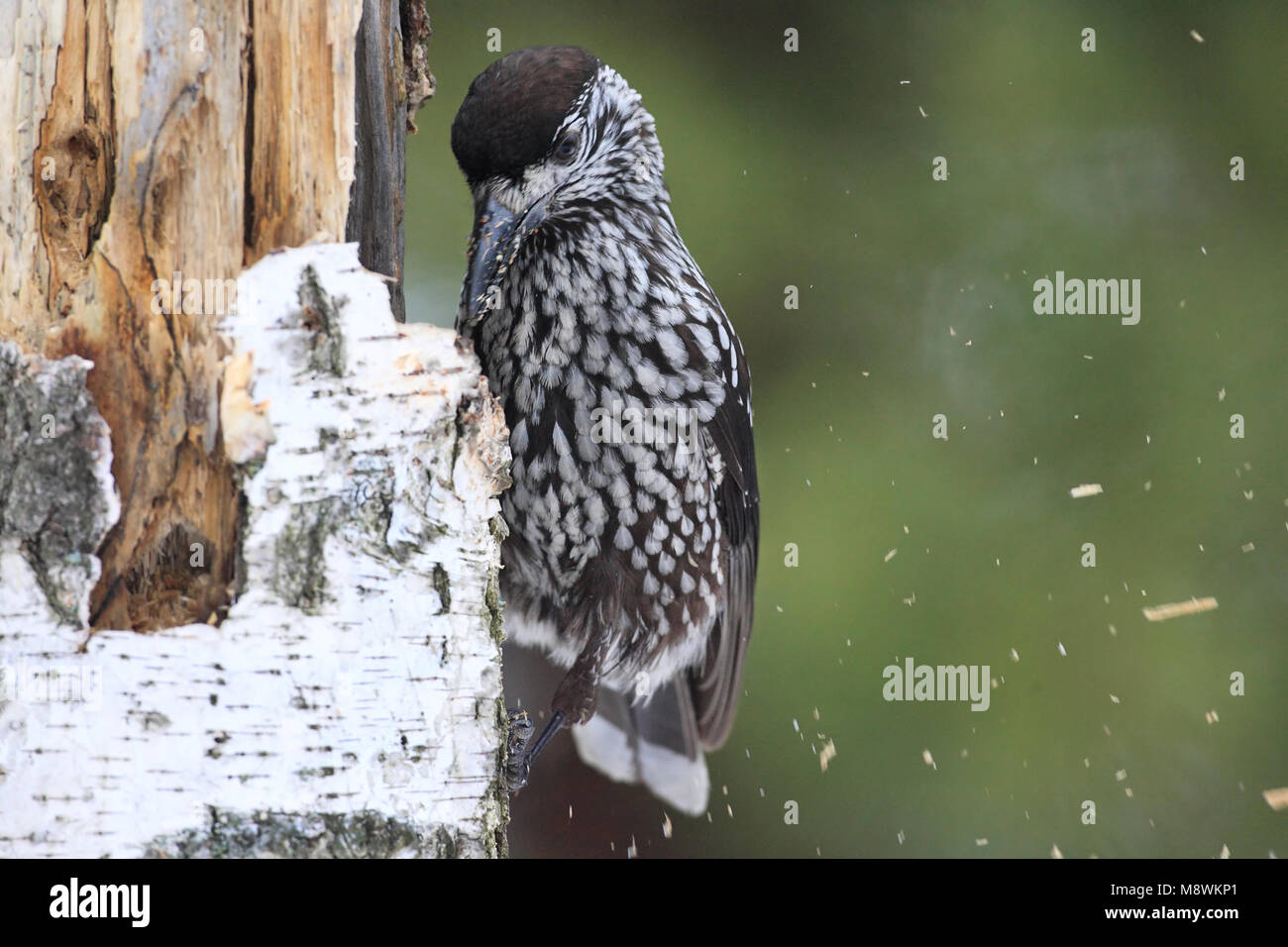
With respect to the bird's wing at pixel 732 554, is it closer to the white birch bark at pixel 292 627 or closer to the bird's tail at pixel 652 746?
the bird's tail at pixel 652 746

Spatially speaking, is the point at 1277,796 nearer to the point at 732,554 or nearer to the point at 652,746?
the point at 652,746

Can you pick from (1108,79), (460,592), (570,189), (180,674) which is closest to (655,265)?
(570,189)

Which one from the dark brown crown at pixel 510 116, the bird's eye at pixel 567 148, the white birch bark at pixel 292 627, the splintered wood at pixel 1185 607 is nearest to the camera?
the white birch bark at pixel 292 627

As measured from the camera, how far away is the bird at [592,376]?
2.31 meters

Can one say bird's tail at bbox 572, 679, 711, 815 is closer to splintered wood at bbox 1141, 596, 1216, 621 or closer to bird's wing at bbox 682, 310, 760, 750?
bird's wing at bbox 682, 310, 760, 750

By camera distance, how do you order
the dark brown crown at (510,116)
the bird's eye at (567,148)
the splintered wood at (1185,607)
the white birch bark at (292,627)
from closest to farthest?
1. the white birch bark at (292,627)
2. the dark brown crown at (510,116)
3. the bird's eye at (567,148)
4. the splintered wood at (1185,607)

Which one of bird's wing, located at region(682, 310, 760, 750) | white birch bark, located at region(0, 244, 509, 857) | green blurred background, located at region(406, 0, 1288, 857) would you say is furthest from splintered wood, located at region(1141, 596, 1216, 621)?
white birch bark, located at region(0, 244, 509, 857)

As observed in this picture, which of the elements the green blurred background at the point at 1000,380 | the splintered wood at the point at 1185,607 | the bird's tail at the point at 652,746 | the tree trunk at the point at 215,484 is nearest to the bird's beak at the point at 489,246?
the tree trunk at the point at 215,484

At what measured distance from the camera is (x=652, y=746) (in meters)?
3.68

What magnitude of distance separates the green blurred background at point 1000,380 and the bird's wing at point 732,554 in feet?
1.17

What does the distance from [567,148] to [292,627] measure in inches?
45.5

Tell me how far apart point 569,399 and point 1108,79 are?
2.21m
